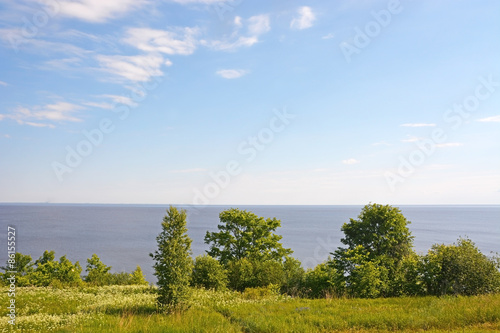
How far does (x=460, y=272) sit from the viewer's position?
1747 centimetres

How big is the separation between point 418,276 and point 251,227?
57.0ft

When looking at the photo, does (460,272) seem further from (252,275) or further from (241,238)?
(241,238)

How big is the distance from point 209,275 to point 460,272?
1491cm

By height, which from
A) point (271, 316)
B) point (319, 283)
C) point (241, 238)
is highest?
point (241, 238)

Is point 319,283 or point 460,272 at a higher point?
point 460,272

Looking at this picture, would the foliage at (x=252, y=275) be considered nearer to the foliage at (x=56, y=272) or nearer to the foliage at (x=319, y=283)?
the foliage at (x=319, y=283)

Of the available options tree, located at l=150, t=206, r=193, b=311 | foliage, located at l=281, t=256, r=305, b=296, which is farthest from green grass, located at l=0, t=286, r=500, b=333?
foliage, located at l=281, t=256, r=305, b=296

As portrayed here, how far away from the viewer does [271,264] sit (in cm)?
2655

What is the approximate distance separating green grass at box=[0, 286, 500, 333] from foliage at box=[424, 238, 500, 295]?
2.08 metres

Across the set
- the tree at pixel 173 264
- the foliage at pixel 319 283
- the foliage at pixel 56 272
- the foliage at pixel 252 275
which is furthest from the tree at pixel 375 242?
the foliage at pixel 56 272

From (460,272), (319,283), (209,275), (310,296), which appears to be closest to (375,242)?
(319,283)

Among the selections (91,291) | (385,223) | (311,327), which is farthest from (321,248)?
(311,327)

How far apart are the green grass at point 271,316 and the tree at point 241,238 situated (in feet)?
47.8

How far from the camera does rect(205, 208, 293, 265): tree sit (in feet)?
107
